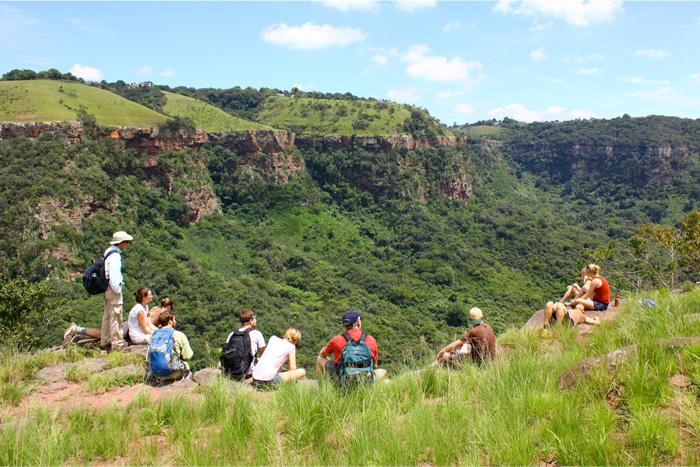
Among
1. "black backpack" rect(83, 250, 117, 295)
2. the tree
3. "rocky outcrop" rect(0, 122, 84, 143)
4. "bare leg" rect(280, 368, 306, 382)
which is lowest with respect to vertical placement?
the tree

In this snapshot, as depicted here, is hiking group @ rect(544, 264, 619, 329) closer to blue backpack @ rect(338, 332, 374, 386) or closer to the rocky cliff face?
blue backpack @ rect(338, 332, 374, 386)

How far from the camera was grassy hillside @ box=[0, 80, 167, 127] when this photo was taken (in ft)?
142

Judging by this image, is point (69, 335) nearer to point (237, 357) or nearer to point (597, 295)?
point (237, 357)

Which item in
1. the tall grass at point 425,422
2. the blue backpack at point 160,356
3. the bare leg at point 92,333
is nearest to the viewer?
the tall grass at point 425,422

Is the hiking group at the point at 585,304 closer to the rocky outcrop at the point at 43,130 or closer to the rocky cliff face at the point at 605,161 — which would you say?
the rocky outcrop at the point at 43,130

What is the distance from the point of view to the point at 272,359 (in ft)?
20.9

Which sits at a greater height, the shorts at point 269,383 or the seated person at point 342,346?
the seated person at point 342,346

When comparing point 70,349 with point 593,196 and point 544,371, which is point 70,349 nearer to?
point 544,371

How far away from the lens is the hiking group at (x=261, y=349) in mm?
5670

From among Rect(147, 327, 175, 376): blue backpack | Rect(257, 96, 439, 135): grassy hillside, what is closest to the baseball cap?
Rect(147, 327, 175, 376): blue backpack

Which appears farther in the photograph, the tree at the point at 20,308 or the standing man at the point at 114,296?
the tree at the point at 20,308

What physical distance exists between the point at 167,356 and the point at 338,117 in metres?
75.9

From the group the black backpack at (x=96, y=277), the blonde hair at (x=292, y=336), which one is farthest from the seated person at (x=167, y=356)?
the black backpack at (x=96, y=277)

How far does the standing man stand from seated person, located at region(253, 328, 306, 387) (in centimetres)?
287
